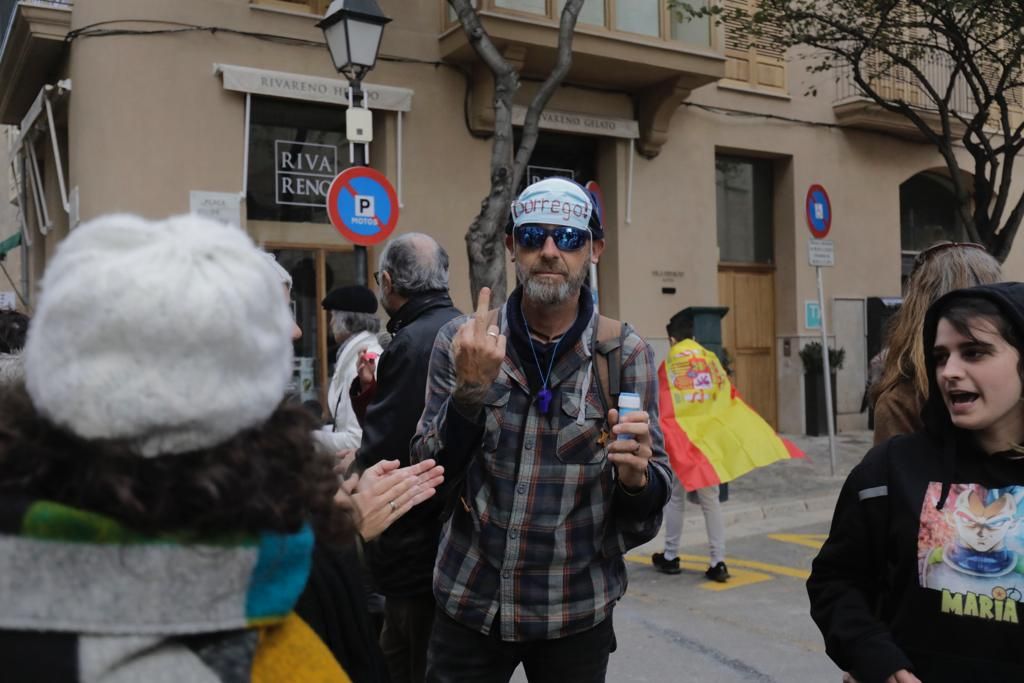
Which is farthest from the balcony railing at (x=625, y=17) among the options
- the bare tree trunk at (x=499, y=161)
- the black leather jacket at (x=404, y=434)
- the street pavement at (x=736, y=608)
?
the black leather jacket at (x=404, y=434)

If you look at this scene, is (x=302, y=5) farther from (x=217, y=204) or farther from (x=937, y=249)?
(x=937, y=249)

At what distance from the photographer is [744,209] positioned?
14789 mm

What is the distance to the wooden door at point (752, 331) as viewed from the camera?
14508 millimetres

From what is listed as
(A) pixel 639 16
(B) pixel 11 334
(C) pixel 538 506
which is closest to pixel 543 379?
(C) pixel 538 506

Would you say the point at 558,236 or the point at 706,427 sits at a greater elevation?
the point at 558,236

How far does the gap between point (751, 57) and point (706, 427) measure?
9.59 m

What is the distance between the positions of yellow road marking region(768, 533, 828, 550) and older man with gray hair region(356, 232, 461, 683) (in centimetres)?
525

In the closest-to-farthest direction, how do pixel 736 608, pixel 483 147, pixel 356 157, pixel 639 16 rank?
pixel 736 608
pixel 356 157
pixel 483 147
pixel 639 16

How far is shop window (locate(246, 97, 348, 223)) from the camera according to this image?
1076 centimetres

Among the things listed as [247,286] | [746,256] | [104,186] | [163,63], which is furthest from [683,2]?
→ [247,286]

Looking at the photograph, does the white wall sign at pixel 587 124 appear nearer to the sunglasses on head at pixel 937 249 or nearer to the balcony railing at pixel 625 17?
the balcony railing at pixel 625 17

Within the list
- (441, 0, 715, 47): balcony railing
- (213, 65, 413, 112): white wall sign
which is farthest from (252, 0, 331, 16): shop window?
(441, 0, 715, 47): balcony railing

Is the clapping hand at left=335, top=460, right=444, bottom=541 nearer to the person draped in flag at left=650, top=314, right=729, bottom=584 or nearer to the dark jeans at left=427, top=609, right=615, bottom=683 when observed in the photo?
the dark jeans at left=427, top=609, right=615, bottom=683

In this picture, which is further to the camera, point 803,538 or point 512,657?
point 803,538
